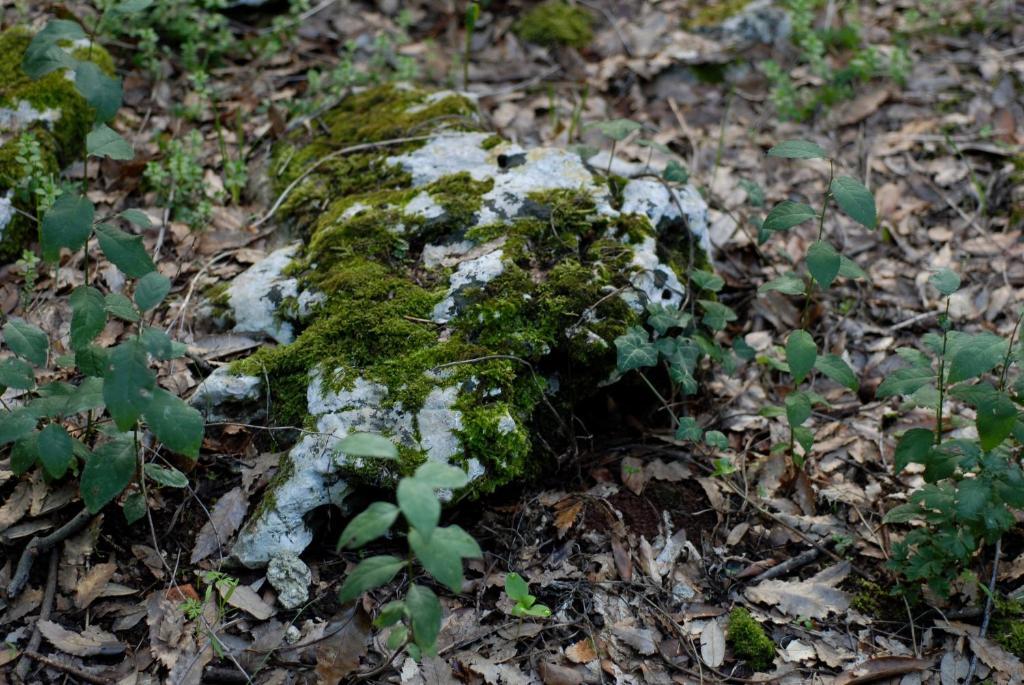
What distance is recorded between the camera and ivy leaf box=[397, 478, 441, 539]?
1.97 m

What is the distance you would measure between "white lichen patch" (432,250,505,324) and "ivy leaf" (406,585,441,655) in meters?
1.19

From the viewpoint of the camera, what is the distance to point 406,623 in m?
2.37

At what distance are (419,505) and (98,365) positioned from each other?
1.30 m

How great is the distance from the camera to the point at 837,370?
10.1ft

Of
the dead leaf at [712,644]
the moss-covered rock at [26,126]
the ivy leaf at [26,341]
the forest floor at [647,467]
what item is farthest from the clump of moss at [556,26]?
the dead leaf at [712,644]

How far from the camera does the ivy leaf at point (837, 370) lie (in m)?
3.05

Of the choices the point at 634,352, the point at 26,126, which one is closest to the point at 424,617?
the point at 634,352

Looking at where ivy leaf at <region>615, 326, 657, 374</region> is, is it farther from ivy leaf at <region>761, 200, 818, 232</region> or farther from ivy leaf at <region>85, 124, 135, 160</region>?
ivy leaf at <region>85, 124, 135, 160</region>

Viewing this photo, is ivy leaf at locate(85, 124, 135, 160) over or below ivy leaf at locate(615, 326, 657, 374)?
over

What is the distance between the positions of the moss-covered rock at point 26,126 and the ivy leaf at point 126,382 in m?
1.56

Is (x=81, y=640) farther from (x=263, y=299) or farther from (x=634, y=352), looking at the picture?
(x=634, y=352)

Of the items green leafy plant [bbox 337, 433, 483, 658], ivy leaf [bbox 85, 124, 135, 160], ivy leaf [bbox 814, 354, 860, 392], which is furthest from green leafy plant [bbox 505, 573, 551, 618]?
ivy leaf [bbox 85, 124, 135, 160]

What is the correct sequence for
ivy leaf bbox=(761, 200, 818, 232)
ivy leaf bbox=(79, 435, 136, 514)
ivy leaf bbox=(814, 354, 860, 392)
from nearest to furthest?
ivy leaf bbox=(79, 435, 136, 514) < ivy leaf bbox=(761, 200, 818, 232) < ivy leaf bbox=(814, 354, 860, 392)

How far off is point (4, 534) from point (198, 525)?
2.01ft
